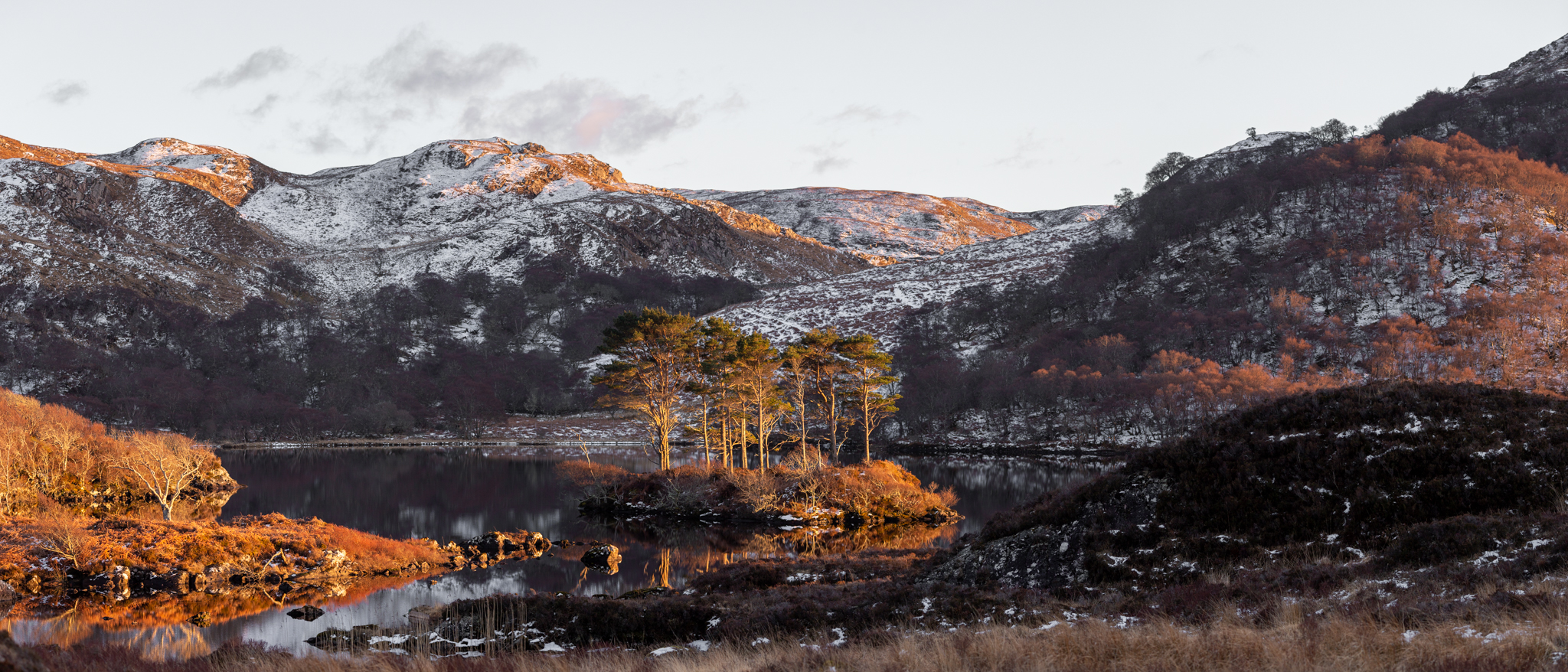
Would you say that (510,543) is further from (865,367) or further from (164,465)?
(865,367)

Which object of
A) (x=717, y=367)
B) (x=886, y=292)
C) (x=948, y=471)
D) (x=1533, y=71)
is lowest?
(x=948, y=471)

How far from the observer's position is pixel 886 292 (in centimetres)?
17900

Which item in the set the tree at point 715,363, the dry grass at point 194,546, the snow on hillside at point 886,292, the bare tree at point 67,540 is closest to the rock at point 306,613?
the dry grass at point 194,546

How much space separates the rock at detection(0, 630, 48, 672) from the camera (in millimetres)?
8227

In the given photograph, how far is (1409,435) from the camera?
17578mm

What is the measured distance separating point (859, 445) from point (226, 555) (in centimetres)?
7282

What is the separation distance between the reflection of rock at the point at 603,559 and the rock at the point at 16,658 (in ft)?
81.2

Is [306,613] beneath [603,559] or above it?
above

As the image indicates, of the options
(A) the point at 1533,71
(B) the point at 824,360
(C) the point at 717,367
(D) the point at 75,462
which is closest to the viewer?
(D) the point at 75,462

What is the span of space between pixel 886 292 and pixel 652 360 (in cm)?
12861

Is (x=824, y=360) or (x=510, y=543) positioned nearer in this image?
(x=510, y=543)

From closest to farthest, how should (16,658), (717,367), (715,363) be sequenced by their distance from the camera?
(16,658) → (717,367) → (715,363)

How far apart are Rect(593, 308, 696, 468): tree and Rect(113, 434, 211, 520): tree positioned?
852 inches

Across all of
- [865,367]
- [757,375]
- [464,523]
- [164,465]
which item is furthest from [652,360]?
[164,465]
